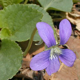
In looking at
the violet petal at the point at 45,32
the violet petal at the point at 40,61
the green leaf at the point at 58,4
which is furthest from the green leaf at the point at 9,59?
the green leaf at the point at 58,4

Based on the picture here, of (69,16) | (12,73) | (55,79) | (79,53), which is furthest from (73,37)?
(12,73)

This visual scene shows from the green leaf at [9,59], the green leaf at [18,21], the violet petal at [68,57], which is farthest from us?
the green leaf at [18,21]

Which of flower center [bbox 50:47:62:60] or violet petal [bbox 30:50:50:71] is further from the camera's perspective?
flower center [bbox 50:47:62:60]

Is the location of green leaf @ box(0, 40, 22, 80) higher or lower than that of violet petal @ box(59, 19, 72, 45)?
lower

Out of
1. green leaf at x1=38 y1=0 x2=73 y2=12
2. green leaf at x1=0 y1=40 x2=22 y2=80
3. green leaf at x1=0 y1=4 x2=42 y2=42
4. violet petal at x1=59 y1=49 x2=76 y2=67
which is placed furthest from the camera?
green leaf at x1=38 y1=0 x2=73 y2=12

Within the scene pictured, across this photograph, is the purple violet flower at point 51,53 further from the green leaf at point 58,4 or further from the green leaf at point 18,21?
the green leaf at point 58,4

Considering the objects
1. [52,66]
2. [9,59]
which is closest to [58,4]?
[9,59]

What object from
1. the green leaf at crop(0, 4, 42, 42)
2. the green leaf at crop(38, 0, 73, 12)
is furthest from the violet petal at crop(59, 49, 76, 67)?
the green leaf at crop(38, 0, 73, 12)

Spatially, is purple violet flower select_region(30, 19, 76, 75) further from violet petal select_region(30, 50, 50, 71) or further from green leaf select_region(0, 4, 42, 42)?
green leaf select_region(0, 4, 42, 42)
